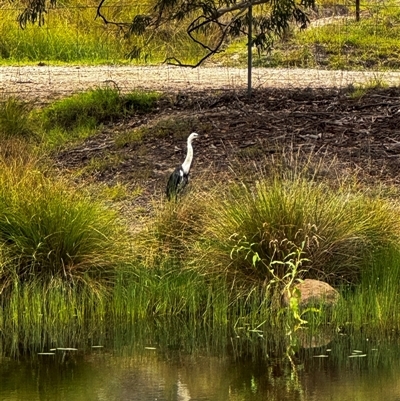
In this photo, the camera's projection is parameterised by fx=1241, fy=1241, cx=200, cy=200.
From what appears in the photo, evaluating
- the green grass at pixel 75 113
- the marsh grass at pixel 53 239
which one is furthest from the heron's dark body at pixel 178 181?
the green grass at pixel 75 113

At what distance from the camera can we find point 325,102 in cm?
1573

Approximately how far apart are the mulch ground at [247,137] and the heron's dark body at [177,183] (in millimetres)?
861

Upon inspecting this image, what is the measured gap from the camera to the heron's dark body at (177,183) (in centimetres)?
1155

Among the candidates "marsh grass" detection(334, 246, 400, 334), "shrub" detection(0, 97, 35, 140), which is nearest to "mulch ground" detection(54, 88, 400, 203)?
"shrub" detection(0, 97, 35, 140)

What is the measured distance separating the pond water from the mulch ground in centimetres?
398

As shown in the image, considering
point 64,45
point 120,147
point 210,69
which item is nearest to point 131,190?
point 120,147

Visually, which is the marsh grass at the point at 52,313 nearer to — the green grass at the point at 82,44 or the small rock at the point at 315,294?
the small rock at the point at 315,294

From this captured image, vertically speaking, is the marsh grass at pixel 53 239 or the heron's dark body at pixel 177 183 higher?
the heron's dark body at pixel 177 183

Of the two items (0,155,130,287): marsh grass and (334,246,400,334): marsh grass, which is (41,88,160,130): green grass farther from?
(334,246,400,334): marsh grass

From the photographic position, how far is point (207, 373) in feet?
27.1

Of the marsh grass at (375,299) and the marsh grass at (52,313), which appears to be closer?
the marsh grass at (52,313)

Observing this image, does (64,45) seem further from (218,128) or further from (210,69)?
(218,128)

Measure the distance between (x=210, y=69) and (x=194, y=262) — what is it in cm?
1209

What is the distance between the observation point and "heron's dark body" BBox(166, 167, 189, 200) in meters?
11.6
